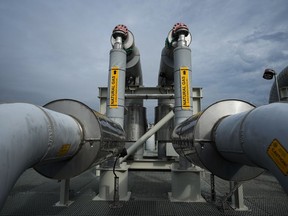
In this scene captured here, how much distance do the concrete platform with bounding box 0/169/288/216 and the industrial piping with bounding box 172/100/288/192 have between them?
2.37 metres

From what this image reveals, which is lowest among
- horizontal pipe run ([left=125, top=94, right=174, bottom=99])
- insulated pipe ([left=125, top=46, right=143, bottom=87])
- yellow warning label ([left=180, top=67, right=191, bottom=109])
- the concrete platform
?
the concrete platform

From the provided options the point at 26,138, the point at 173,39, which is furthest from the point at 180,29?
the point at 26,138

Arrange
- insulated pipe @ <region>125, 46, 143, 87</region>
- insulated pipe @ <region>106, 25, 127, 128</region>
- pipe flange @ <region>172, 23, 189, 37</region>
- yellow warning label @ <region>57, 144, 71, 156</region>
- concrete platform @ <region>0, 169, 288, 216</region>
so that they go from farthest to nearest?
1. insulated pipe @ <region>125, 46, 143, 87</region>
2. pipe flange @ <region>172, 23, 189, 37</region>
3. insulated pipe @ <region>106, 25, 127, 128</region>
4. concrete platform @ <region>0, 169, 288, 216</region>
5. yellow warning label @ <region>57, 144, 71, 156</region>

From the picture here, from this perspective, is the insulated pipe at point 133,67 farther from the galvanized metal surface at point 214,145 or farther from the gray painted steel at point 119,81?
the galvanized metal surface at point 214,145

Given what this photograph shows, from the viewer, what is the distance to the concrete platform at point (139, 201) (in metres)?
4.21

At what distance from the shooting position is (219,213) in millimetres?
4195

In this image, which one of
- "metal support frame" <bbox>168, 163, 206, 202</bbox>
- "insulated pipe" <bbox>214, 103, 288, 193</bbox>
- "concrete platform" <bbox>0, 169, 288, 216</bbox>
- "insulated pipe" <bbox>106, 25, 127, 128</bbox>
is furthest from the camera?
"insulated pipe" <bbox>106, 25, 127, 128</bbox>

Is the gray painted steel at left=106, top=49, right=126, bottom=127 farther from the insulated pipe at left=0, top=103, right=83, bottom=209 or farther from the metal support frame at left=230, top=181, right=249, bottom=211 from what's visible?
the insulated pipe at left=0, top=103, right=83, bottom=209

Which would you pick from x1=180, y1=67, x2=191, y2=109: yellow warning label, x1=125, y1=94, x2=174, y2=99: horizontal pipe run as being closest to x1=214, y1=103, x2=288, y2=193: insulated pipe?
x1=180, y1=67, x2=191, y2=109: yellow warning label

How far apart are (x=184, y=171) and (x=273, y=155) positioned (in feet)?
12.4

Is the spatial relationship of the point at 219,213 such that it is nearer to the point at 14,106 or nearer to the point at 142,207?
the point at 142,207

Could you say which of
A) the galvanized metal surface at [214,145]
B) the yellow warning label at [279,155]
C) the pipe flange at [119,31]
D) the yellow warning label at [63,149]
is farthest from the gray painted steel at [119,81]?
the yellow warning label at [279,155]

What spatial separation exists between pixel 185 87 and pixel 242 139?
3.51 metres

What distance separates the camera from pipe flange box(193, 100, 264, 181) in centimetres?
220
